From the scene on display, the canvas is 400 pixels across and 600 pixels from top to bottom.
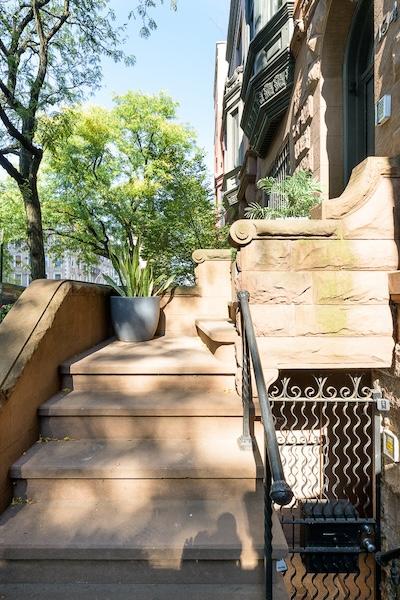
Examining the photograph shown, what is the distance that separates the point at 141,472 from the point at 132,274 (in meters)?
2.88

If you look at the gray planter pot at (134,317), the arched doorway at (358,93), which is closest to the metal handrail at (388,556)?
the gray planter pot at (134,317)

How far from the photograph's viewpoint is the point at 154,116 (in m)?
20.5

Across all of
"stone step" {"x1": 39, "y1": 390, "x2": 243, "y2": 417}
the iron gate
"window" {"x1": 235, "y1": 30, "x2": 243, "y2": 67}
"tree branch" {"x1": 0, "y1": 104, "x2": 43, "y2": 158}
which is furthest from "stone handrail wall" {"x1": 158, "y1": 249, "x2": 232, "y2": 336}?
"window" {"x1": 235, "y1": 30, "x2": 243, "y2": 67}

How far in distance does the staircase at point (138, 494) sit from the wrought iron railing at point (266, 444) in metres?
0.14

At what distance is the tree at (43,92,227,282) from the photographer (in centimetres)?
1911

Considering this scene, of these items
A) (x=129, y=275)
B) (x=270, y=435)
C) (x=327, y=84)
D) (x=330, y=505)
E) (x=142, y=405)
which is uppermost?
(x=327, y=84)

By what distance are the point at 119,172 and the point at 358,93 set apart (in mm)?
17234

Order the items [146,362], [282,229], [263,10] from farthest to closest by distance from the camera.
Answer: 1. [263,10]
2. [146,362]
3. [282,229]

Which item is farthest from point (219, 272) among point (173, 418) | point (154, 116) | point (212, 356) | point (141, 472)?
point (154, 116)

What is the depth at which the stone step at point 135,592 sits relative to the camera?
6.81 ft

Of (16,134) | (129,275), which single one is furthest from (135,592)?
(16,134)

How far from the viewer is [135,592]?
2111 millimetres

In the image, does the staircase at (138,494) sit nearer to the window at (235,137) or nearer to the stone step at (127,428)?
the stone step at (127,428)

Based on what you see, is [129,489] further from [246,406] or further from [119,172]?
[119,172]
